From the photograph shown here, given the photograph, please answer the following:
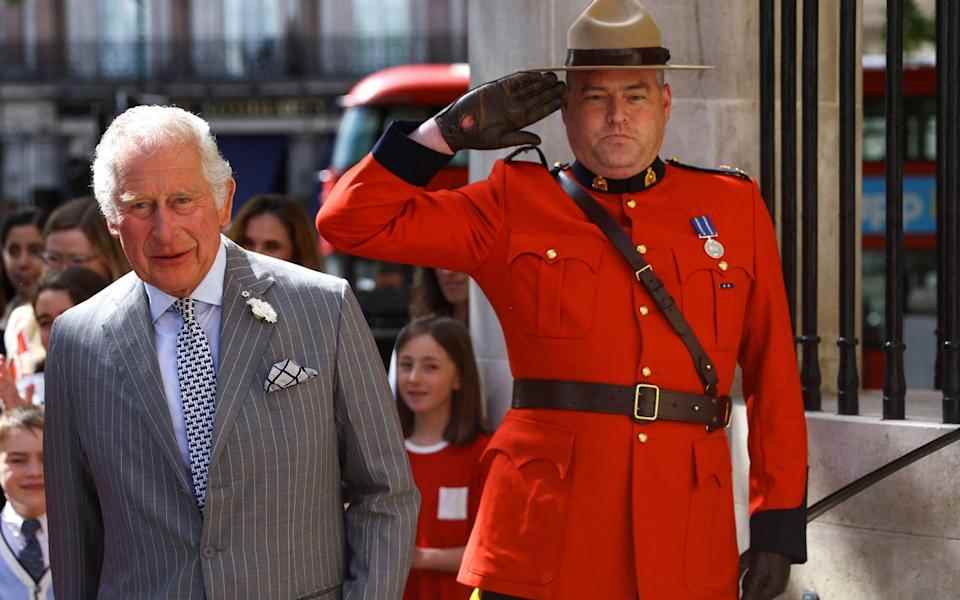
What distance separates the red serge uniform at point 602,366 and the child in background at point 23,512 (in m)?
Answer: 1.70

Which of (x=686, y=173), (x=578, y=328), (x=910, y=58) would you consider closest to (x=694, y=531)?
(x=578, y=328)

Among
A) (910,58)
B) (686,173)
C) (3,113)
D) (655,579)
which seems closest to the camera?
(655,579)

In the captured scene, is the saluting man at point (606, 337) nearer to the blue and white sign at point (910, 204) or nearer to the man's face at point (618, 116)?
the man's face at point (618, 116)

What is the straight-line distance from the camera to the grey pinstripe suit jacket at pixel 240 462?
3418 millimetres

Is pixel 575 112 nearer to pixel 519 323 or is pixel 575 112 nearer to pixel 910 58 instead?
pixel 519 323

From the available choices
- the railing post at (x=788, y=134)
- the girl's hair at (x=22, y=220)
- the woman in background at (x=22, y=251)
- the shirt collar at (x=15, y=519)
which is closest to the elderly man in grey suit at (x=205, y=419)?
the shirt collar at (x=15, y=519)

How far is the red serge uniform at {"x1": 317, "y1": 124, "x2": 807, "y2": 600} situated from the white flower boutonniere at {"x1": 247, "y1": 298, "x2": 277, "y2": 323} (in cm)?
69

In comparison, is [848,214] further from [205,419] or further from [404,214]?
[205,419]

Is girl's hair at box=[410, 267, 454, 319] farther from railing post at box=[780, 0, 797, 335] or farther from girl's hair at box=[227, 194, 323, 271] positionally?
railing post at box=[780, 0, 797, 335]

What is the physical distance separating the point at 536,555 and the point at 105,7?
42.8m

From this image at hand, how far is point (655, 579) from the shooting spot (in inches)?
161

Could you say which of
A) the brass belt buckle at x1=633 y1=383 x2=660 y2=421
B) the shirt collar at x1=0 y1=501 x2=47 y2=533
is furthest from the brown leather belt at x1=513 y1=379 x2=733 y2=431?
the shirt collar at x1=0 y1=501 x2=47 y2=533

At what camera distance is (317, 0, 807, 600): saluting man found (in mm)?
4141

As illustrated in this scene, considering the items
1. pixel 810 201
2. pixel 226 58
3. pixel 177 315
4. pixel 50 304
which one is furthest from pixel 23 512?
pixel 226 58
